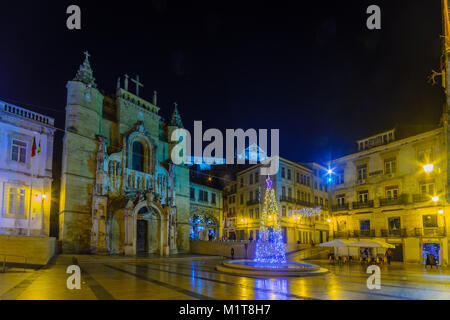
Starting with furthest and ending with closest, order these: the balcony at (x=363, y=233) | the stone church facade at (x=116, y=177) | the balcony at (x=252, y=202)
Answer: the balcony at (x=252, y=202) < the balcony at (x=363, y=233) < the stone church facade at (x=116, y=177)

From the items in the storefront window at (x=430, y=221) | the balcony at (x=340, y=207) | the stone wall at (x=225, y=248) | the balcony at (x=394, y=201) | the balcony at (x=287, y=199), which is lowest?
the stone wall at (x=225, y=248)

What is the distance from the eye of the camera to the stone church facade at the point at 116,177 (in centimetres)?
3438

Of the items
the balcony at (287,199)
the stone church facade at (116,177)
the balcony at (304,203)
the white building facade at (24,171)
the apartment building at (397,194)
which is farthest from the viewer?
the balcony at (304,203)

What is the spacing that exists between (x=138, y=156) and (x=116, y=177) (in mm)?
4730

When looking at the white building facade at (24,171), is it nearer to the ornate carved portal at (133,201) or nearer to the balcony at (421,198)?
the ornate carved portal at (133,201)

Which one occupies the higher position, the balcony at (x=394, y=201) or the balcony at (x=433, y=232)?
the balcony at (x=394, y=201)

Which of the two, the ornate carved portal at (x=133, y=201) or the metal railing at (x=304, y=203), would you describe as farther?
the metal railing at (x=304, y=203)

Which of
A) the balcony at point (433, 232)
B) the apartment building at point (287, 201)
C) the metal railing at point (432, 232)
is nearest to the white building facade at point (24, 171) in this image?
the apartment building at point (287, 201)

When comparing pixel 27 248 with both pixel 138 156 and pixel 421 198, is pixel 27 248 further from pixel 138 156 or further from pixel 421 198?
pixel 421 198

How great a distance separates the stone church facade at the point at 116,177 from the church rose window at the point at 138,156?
11 cm

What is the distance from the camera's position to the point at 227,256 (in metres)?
41.6

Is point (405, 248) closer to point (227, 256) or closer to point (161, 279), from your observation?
point (227, 256)
